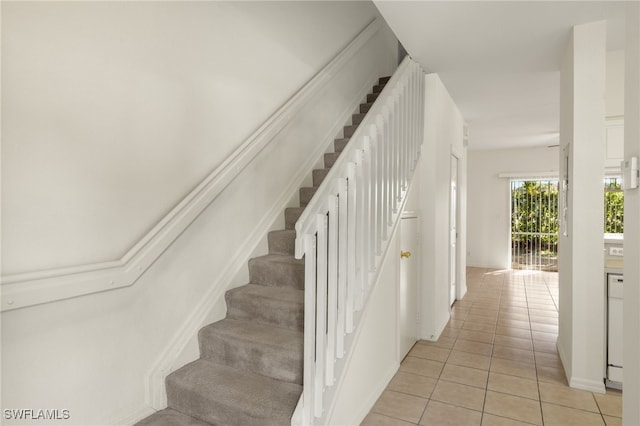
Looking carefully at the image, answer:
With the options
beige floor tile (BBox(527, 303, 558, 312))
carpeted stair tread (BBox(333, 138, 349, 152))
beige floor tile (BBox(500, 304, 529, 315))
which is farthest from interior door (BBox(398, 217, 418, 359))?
beige floor tile (BBox(527, 303, 558, 312))

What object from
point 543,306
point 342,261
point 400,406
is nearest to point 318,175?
point 342,261

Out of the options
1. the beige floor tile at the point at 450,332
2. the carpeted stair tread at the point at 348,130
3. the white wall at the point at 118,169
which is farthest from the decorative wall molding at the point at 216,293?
the beige floor tile at the point at 450,332

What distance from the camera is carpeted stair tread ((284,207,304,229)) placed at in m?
2.88

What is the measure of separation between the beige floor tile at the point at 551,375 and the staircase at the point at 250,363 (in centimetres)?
203

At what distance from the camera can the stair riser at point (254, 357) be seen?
1.87 m

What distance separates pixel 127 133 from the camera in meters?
1.80

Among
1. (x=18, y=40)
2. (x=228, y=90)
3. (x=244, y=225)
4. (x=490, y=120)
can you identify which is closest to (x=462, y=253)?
(x=490, y=120)

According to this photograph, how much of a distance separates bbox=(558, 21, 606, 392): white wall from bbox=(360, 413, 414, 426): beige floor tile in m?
1.41

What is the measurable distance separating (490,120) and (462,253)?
1975 mm

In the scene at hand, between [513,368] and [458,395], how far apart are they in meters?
0.74

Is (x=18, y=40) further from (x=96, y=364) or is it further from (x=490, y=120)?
(x=490, y=120)

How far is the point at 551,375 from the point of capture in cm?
285

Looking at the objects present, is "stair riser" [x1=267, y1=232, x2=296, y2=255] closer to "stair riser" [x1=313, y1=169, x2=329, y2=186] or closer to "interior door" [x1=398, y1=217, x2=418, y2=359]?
"stair riser" [x1=313, y1=169, x2=329, y2=186]

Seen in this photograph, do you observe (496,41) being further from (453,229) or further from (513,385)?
(513,385)
